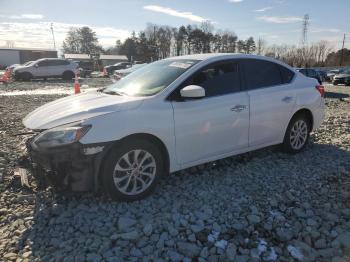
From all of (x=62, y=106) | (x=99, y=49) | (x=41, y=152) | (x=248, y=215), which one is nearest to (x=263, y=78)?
(x=248, y=215)

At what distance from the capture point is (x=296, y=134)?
5809mm

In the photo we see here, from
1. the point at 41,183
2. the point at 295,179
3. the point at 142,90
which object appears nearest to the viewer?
the point at 41,183

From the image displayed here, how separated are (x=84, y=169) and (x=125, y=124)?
0.64 m

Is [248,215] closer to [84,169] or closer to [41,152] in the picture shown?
[84,169]

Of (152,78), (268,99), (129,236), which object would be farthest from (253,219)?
(152,78)

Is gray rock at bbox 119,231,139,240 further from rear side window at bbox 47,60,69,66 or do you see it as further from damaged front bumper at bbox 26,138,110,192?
rear side window at bbox 47,60,69,66

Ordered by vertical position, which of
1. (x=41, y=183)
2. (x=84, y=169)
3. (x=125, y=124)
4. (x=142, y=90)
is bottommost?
(x=41, y=183)

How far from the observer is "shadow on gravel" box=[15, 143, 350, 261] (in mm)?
3250

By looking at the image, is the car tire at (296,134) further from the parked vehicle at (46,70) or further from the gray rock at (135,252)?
the parked vehicle at (46,70)

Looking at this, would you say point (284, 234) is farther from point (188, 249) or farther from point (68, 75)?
point (68, 75)

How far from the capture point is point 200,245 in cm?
323

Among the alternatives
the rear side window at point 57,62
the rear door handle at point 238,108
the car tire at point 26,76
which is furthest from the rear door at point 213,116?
the rear side window at point 57,62

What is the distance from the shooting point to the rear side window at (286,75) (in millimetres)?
5598

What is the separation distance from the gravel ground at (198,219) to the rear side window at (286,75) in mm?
1403
